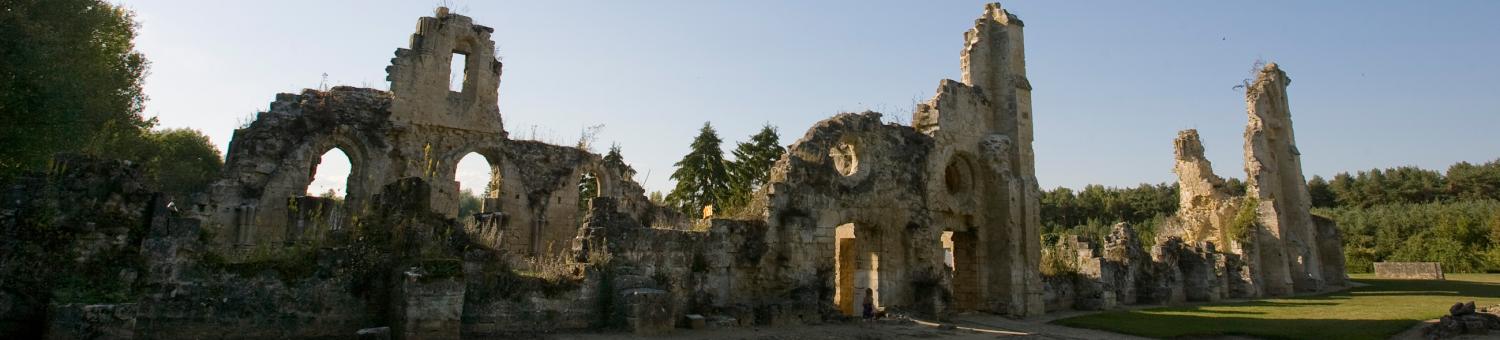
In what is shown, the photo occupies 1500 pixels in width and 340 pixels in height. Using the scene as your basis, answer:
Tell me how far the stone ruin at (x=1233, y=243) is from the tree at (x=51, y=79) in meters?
20.4

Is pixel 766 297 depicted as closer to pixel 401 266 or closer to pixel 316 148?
pixel 401 266

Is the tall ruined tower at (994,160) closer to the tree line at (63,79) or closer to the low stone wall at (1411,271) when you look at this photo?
the tree line at (63,79)

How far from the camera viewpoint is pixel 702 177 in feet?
109

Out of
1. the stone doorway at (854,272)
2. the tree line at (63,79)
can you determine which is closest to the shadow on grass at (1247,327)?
the stone doorway at (854,272)

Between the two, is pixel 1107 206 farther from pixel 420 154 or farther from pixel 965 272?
pixel 420 154

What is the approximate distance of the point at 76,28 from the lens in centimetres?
1673

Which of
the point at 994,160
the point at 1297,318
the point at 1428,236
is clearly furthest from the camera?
the point at 1428,236

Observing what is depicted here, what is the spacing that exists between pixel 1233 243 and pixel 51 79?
97.6 feet

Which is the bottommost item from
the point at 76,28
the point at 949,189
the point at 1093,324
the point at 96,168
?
the point at 1093,324

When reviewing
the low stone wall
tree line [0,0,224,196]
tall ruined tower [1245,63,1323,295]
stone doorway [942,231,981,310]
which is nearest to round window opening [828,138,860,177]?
stone doorway [942,231,981,310]

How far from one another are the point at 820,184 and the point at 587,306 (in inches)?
209

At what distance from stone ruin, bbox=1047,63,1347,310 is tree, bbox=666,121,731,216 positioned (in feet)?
50.0

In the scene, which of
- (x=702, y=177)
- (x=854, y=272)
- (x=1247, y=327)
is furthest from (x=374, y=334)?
(x=702, y=177)

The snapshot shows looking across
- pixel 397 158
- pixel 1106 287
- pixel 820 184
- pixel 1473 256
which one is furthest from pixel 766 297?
pixel 1473 256
